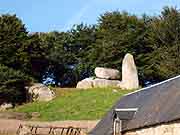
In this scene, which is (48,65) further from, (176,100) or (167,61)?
(176,100)

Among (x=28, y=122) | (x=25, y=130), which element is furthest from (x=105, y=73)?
(x=25, y=130)

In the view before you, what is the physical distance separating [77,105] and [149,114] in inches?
738

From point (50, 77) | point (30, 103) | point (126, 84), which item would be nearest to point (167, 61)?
point (126, 84)

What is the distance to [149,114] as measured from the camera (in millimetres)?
23828

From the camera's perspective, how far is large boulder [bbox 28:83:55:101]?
4662cm

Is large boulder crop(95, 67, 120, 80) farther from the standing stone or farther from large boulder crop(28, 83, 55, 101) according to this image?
large boulder crop(28, 83, 55, 101)

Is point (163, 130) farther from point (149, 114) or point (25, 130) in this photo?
point (25, 130)

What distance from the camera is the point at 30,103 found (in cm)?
4509

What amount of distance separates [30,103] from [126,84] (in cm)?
909

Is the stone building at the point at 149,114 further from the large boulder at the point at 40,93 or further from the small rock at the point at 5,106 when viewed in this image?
the large boulder at the point at 40,93

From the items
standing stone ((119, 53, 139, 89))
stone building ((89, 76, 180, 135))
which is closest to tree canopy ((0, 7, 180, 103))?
standing stone ((119, 53, 139, 89))

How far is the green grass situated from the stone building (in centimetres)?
973

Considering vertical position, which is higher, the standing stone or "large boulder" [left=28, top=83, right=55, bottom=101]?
the standing stone

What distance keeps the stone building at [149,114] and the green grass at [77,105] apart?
383 inches
